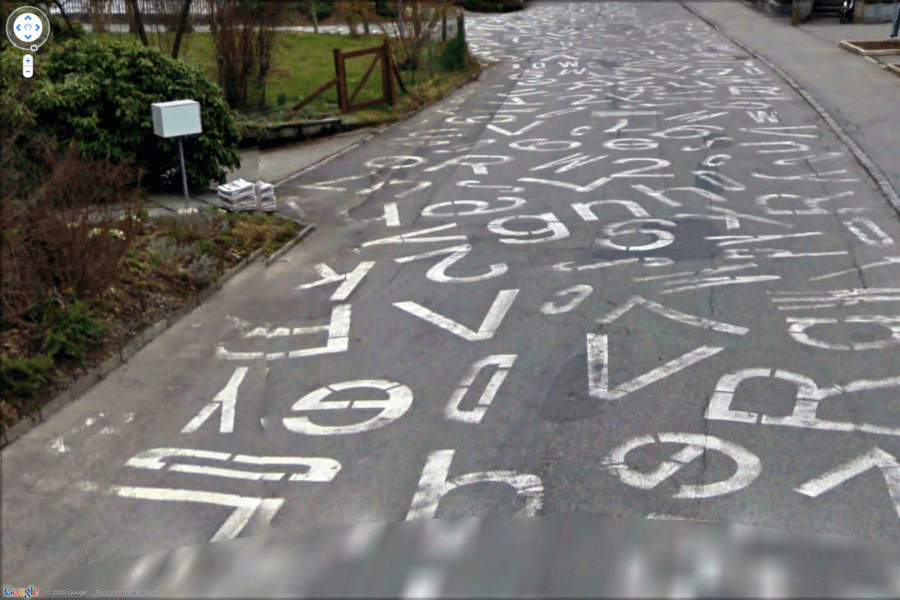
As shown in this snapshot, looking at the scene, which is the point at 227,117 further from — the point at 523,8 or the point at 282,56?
the point at 523,8

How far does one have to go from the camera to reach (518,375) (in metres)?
7.79

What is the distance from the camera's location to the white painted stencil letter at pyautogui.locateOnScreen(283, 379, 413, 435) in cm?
707

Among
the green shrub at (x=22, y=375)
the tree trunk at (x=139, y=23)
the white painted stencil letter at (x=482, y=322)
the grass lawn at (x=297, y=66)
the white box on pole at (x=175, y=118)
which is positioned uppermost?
the tree trunk at (x=139, y=23)

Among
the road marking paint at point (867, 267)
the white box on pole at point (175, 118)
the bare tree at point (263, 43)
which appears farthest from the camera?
the bare tree at point (263, 43)

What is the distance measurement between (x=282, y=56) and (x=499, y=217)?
48.6ft

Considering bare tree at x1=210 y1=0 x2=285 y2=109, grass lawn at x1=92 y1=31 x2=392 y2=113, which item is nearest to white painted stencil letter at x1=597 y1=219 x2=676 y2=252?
grass lawn at x1=92 y1=31 x2=392 y2=113

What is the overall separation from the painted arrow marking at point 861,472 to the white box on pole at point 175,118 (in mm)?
8133

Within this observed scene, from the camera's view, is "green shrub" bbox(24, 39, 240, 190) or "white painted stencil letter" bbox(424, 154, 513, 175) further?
"white painted stencil letter" bbox(424, 154, 513, 175)

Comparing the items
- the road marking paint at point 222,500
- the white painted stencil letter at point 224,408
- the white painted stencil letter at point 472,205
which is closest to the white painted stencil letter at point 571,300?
the white painted stencil letter at point 224,408

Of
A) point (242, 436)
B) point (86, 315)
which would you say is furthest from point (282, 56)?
point (242, 436)

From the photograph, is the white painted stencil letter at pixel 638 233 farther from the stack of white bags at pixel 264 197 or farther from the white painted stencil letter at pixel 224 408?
the white painted stencil letter at pixel 224 408

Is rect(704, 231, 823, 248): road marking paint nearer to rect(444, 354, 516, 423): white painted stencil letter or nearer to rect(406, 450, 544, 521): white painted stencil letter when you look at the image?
rect(444, 354, 516, 423): white painted stencil letter

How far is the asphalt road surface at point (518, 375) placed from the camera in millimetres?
6012

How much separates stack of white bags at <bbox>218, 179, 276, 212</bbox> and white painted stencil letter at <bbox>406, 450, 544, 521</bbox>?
6618mm
